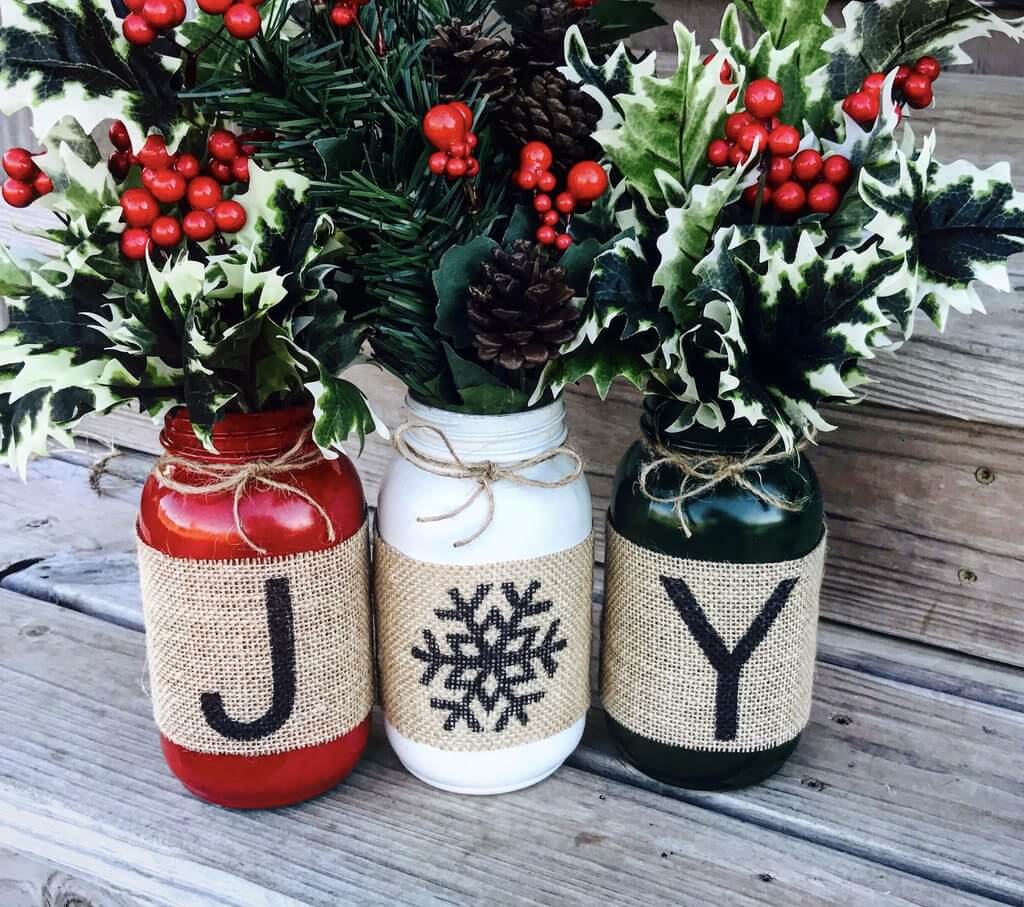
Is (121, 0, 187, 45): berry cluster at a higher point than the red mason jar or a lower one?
higher

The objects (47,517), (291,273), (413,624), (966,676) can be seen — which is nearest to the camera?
(291,273)

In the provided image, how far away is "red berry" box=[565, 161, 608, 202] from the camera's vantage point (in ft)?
1.93

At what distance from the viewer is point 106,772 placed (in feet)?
2.42

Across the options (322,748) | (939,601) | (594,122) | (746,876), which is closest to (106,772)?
(322,748)

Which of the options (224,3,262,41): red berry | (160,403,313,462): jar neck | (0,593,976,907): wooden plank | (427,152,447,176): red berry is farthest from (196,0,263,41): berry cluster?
(0,593,976,907): wooden plank

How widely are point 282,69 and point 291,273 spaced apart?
109mm

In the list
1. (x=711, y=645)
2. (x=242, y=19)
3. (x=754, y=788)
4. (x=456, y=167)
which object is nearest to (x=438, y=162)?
(x=456, y=167)

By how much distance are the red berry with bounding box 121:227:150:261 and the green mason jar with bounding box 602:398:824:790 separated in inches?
12.3

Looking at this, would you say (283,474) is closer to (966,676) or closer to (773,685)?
(773,685)

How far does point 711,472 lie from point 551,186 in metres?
0.20

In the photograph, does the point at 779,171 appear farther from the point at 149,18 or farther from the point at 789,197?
the point at 149,18

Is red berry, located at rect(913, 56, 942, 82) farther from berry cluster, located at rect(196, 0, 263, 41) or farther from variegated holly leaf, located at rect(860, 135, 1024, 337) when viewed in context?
berry cluster, located at rect(196, 0, 263, 41)

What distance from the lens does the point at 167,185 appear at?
57 cm

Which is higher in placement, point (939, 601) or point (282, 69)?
point (282, 69)
